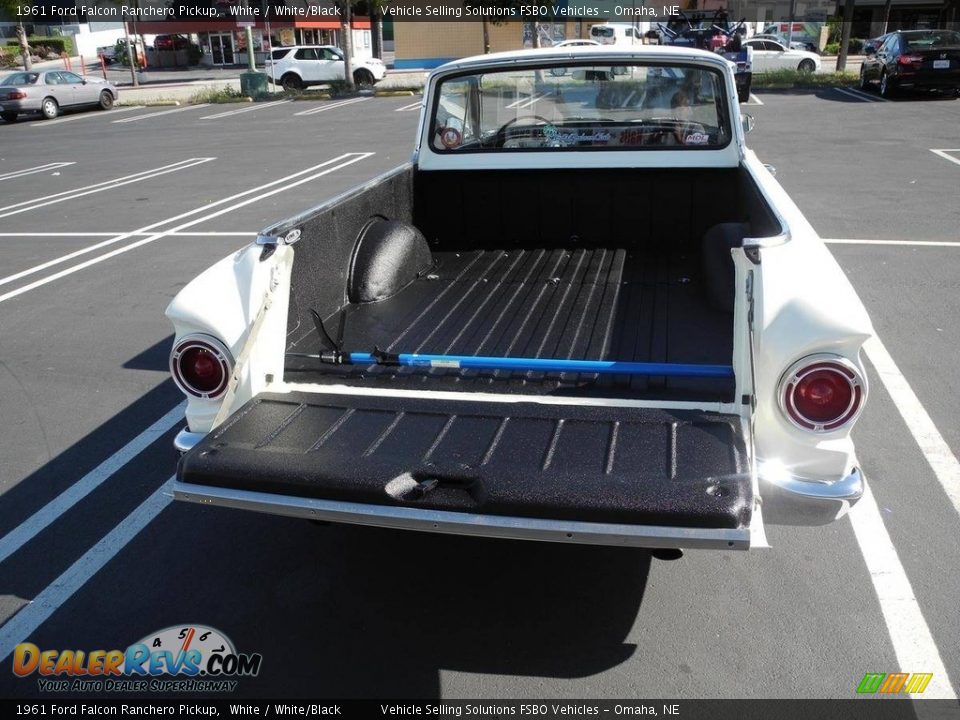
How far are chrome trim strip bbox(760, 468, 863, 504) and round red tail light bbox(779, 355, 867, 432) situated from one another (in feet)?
0.55

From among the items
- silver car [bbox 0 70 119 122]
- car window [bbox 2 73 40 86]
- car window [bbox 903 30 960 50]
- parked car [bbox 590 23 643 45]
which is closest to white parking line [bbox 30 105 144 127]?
silver car [bbox 0 70 119 122]

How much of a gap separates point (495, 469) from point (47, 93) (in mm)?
25457

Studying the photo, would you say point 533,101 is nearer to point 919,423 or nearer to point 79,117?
point 919,423

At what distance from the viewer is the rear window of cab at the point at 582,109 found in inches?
189

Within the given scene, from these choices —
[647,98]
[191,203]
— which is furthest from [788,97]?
[647,98]

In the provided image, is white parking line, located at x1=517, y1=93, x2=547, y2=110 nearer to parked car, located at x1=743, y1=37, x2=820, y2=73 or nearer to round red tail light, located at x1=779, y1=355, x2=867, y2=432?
round red tail light, located at x1=779, y1=355, x2=867, y2=432

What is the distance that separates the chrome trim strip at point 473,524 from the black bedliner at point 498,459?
0.02 meters

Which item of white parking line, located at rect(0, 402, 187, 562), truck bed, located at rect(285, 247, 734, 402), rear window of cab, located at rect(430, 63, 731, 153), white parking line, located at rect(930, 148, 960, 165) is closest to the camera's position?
truck bed, located at rect(285, 247, 734, 402)

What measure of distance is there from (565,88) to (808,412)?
10.2 feet

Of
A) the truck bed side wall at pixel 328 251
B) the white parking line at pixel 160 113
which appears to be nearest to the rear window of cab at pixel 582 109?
the truck bed side wall at pixel 328 251

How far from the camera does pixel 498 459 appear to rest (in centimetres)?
238

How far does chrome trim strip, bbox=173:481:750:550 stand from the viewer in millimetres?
2131

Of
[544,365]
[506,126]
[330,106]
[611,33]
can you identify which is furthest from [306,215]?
[611,33]

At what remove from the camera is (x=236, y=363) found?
9.20 feet
